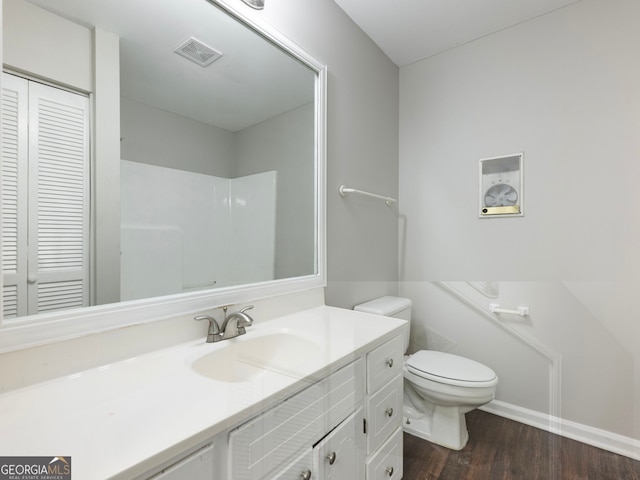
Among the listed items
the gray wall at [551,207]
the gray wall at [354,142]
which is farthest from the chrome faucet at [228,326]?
the gray wall at [551,207]

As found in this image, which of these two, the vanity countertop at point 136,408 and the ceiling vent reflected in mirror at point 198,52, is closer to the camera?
the vanity countertop at point 136,408

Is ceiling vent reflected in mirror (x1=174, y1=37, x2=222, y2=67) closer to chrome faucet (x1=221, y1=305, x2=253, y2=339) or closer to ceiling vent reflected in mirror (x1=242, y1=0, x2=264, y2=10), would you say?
ceiling vent reflected in mirror (x1=242, y1=0, x2=264, y2=10)

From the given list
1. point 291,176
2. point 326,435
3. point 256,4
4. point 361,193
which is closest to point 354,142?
point 361,193

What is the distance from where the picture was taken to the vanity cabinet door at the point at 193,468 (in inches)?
19.2

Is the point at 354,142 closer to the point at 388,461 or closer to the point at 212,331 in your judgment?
the point at 212,331

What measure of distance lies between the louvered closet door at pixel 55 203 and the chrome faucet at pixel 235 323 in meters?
0.40

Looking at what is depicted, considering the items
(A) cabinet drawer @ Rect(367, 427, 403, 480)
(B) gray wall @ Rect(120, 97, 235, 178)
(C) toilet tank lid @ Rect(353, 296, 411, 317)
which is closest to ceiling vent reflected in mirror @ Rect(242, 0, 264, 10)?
(B) gray wall @ Rect(120, 97, 235, 178)

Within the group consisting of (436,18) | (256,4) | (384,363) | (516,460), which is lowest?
(516,460)

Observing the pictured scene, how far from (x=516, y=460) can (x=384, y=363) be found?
100 cm

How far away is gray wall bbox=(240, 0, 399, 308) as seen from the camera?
150 cm

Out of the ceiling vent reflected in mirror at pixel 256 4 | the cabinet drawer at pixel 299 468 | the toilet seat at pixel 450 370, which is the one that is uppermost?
the ceiling vent reflected in mirror at pixel 256 4

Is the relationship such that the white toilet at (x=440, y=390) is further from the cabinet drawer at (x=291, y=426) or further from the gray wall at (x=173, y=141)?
the gray wall at (x=173, y=141)

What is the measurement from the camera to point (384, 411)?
44.6 inches

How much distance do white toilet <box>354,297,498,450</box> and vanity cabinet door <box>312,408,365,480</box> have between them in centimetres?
67
